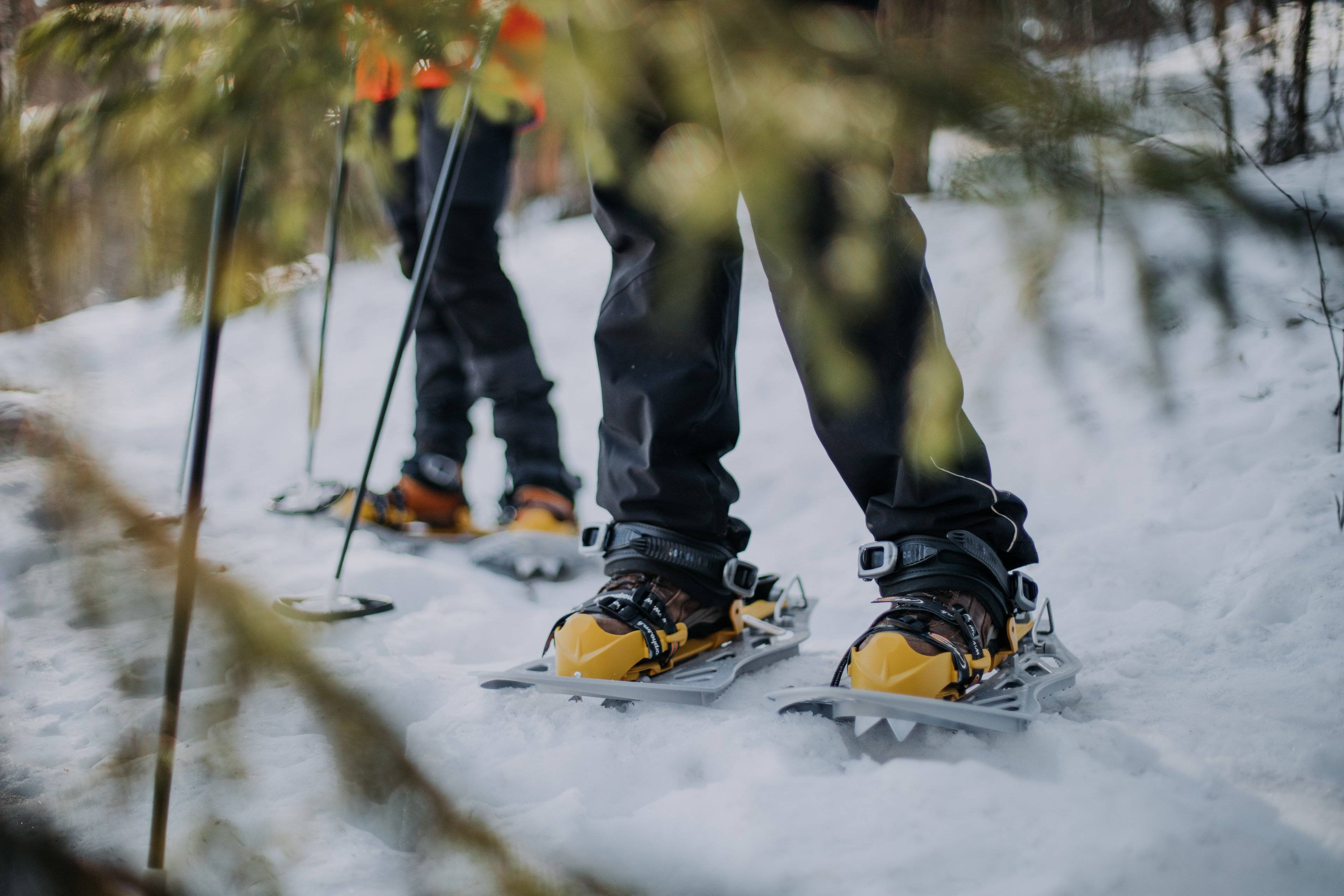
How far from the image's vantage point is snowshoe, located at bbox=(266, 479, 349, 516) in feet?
8.02

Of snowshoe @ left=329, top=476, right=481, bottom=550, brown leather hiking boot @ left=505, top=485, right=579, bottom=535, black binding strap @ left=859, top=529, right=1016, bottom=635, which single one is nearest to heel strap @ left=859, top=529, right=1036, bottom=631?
black binding strap @ left=859, top=529, right=1016, bottom=635

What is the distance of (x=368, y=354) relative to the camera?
4.76 meters

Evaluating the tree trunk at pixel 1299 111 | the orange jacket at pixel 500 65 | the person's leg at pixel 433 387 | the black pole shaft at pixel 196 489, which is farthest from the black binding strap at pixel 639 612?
the person's leg at pixel 433 387

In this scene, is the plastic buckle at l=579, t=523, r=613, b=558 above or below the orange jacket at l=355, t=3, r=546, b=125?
below

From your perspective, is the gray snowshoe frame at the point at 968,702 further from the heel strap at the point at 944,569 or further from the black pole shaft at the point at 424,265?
the black pole shaft at the point at 424,265

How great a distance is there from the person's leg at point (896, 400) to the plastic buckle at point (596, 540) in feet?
1.34

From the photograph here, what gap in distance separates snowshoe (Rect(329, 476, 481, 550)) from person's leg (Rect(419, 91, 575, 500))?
0.21 meters

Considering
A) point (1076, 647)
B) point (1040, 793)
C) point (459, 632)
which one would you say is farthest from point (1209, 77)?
point (459, 632)

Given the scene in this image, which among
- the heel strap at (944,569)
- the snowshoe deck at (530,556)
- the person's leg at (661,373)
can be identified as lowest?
the snowshoe deck at (530,556)

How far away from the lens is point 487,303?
2.41 metres

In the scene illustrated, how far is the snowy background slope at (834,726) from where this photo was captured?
59 cm

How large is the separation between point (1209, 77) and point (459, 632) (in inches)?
58.9

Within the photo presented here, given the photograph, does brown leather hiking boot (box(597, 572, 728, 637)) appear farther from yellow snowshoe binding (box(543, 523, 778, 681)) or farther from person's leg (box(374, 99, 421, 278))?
person's leg (box(374, 99, 421, 278))

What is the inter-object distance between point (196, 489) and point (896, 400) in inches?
35.2
